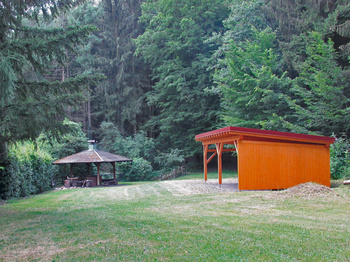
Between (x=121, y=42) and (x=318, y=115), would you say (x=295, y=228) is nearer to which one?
(x=318, y=115)

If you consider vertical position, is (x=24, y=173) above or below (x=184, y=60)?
below

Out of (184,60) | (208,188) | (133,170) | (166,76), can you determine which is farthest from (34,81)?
(184,60)

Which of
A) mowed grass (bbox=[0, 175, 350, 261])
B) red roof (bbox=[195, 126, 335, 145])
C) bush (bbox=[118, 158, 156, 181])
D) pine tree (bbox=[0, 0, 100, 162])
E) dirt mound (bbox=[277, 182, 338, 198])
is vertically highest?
pine tree (bbox=[0, 0, 100, 162])

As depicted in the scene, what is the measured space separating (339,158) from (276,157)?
577cm

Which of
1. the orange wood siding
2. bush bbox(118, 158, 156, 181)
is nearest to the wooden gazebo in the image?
bush bbox(118, 158, 156, 181)

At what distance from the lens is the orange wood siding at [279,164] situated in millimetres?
12094

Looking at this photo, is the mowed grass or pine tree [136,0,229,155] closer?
the mowed grass

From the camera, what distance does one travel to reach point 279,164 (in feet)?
41.3

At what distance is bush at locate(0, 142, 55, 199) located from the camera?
39.8 feet

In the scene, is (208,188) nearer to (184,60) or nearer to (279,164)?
(279,164)

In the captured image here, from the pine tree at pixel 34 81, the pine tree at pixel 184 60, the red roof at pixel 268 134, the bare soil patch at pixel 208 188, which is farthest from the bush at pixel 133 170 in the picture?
the pine tree at pixel 34 81

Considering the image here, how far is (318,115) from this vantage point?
17719 mm

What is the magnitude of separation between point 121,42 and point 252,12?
16.6 meters

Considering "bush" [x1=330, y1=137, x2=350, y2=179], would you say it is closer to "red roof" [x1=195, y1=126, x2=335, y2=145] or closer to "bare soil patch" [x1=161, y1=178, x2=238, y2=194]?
"red roof" [x1=195, y1=126, x2=335, y2=145]
